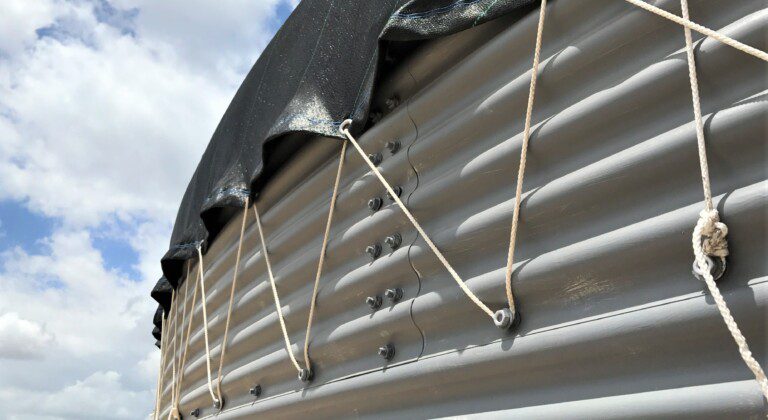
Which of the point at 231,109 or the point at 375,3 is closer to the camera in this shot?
the point at 375,3

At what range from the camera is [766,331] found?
1184mm

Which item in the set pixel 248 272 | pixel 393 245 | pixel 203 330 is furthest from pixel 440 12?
pixel 203 330

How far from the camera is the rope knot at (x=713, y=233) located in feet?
4.03

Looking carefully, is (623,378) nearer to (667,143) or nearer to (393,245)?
(667,143)

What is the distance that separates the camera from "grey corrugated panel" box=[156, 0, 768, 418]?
1.27 m

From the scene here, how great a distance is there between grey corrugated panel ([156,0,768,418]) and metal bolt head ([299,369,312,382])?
0.15ft

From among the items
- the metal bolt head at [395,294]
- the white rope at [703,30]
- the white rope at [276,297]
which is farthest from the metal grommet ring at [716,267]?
the white rope at [276,297]

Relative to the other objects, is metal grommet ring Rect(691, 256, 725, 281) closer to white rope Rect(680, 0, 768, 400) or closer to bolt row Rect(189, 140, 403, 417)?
white rope Rect(680, 0, 768, 400)

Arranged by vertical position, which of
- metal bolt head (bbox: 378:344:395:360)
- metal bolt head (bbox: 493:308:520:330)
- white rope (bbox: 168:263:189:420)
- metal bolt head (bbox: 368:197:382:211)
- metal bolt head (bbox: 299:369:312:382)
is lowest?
metal bolt head (bbox: 493:308:520:330)

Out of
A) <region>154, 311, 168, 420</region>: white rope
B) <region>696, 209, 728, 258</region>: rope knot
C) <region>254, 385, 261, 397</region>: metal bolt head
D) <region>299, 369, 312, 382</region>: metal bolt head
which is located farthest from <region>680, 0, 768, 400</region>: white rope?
<region>154, 311, 168, 420</region>: white rope

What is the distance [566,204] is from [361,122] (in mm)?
955

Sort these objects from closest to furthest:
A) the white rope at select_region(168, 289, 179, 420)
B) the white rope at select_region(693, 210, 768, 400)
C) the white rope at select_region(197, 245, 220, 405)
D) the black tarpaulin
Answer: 1. the white rope at select_region(693, 210, 768, 400)
2. the black tarpaulin
3. the white rope at select_region(197, 245, 220, 405)
4. the white rope at select_region(168, 289, 179, 420)

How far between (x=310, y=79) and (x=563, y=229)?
131 cm

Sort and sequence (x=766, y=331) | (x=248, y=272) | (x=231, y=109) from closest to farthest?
(x=766, y=331) → (x=248, y=272) → (x=231, y=109)
